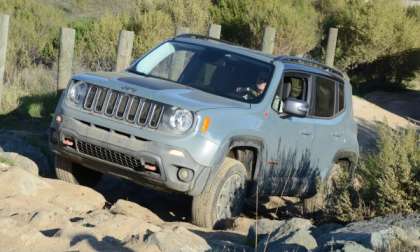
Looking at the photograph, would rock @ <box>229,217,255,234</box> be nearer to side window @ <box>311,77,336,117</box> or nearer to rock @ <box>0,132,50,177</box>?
side window @ <box>311,77,336,117</box>

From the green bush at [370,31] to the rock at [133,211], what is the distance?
17071 millimetres

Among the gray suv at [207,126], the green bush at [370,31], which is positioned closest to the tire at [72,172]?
the gray suv at [207,126]

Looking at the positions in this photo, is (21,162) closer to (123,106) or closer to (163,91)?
(123,106)

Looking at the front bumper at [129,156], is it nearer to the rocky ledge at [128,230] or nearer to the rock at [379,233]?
the rocky ledge at [128,230]

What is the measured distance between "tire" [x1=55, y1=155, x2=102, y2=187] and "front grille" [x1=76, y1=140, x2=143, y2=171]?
0.83 metres

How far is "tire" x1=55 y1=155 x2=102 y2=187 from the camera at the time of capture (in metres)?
8.89

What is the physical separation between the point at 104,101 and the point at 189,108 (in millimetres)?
906

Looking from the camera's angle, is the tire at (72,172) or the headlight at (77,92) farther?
the tire at (72,172)

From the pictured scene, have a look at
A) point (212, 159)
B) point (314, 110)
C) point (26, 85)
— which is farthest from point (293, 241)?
point (26, 85)

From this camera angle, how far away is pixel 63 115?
26.9 ft

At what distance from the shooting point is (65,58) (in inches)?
473

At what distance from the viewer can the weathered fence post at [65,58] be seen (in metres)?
12.0

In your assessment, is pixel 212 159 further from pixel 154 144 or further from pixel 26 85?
pixel 26 85

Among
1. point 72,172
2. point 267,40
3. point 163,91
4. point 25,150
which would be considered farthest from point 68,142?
point 267,40
